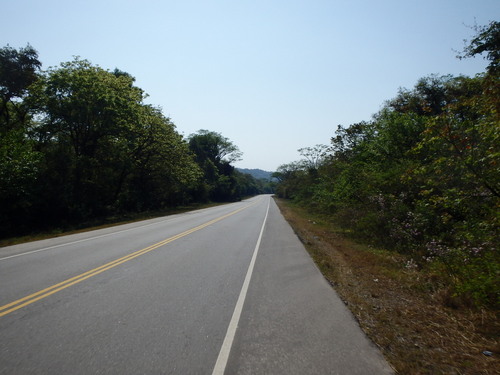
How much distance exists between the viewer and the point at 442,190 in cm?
844

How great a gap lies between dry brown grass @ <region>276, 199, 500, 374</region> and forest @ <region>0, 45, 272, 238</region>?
19719 mm

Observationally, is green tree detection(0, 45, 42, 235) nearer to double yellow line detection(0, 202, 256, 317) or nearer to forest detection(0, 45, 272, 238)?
forest detection(0, 45, 272, 238)

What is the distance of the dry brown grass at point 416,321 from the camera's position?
346cm

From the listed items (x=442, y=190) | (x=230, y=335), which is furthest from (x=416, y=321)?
(x=442, y=190)

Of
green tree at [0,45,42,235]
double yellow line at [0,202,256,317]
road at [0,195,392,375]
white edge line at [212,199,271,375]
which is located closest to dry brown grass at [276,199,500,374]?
road at [0,195,392,375]

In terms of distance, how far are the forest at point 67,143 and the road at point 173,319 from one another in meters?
13.3

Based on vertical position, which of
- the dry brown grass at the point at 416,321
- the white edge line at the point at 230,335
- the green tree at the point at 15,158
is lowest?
the dry brown grass at the point at 416,321

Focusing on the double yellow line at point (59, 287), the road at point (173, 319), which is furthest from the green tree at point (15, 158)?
the double yellow line at point (59, 287)

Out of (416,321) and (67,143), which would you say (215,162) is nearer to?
(67,143)

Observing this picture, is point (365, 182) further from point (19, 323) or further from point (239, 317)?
point (19, 323)

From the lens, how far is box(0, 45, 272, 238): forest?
17.9m

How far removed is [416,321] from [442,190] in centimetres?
543

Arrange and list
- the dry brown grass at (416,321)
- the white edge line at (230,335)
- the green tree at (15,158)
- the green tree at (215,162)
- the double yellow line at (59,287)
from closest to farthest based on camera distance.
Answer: the white edge line at (230,335)
the dry brown grass at (416,321)
the double yellow line at (59,287)
the green tree at (15,158)
the green tree at (215,162)

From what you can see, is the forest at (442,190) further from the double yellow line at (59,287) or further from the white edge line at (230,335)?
the double yellow line at (59,287)
